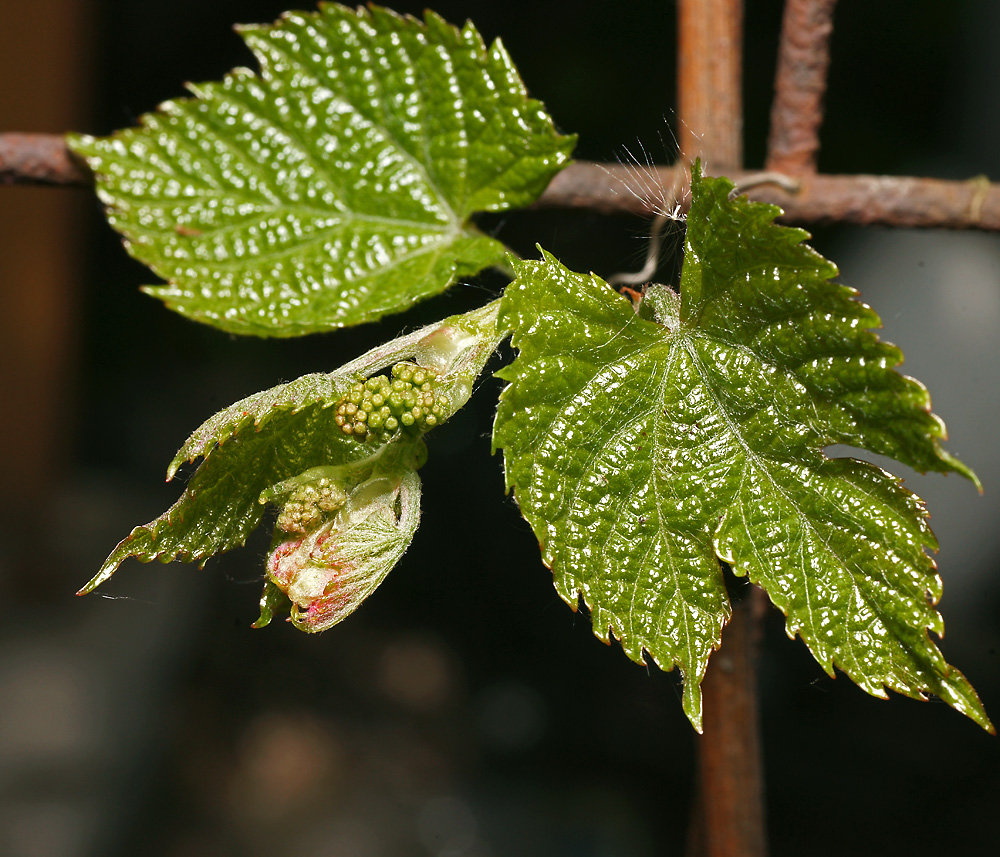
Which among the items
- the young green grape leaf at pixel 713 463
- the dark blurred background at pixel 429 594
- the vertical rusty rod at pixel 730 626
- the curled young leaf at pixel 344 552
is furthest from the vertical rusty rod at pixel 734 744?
the dark blurred background at pixel 429 594

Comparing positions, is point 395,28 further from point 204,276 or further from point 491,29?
point 491,29

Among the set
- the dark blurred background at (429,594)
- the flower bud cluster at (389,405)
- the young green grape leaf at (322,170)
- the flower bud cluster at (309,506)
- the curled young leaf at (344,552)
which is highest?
the young green grape leaf at (322,170)

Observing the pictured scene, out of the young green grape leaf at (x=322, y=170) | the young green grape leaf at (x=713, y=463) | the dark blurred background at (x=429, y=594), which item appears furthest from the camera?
the dark blurred background at (x=429, y=594)

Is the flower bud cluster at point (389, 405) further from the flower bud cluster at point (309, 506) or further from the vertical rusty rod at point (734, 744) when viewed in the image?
the vertical rusty rod at point (734, 744)

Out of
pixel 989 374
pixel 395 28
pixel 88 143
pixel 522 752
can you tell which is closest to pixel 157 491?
pixel 522 752

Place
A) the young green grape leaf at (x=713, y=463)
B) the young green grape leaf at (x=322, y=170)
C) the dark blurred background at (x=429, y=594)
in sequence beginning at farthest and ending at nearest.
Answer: the dark blurred background at (x=429, y=594) < the young green grape leaf at (x=322, y=170) < the young green grape leaf at (x=713, y=463)

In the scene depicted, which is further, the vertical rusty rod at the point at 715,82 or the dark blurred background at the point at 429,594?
the dark blurred background at the point at 429,594

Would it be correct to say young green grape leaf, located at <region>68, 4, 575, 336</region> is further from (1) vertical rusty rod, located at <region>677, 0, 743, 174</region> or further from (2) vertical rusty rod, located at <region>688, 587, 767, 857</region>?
(2) vertical rusty rod, located at <region>688, 587, 767, 857</region>
